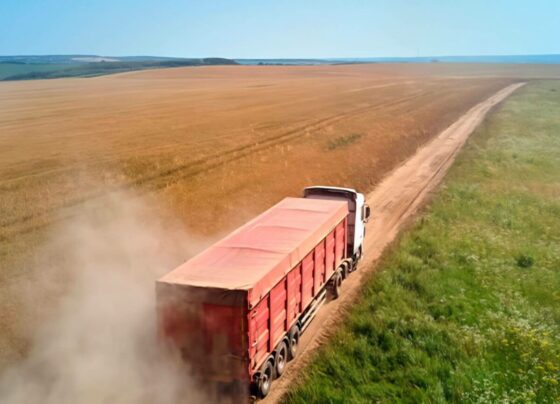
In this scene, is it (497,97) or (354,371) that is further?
(497,97)

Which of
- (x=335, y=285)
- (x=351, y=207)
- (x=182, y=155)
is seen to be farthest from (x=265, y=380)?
(x=182, y=155)

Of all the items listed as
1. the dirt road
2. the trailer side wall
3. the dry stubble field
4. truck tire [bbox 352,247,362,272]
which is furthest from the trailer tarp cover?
the dry stubble field

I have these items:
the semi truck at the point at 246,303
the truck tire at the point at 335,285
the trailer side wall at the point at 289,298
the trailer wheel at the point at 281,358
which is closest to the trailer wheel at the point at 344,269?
the truck tire at the point at 335,285

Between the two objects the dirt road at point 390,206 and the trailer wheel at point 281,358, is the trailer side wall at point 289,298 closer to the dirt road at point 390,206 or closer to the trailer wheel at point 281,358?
the trailer wheel at point 281,358

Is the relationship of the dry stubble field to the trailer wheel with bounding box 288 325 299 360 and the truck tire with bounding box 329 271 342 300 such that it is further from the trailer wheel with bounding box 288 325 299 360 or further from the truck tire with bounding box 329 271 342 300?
the truck tire with bounding box 329 271 342 300

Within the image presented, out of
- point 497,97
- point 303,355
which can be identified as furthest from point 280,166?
point 497,97

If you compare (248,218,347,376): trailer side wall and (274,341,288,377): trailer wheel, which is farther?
(274,341,288,377): trailer wheel

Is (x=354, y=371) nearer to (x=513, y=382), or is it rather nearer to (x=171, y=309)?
(x=513, y=382)
